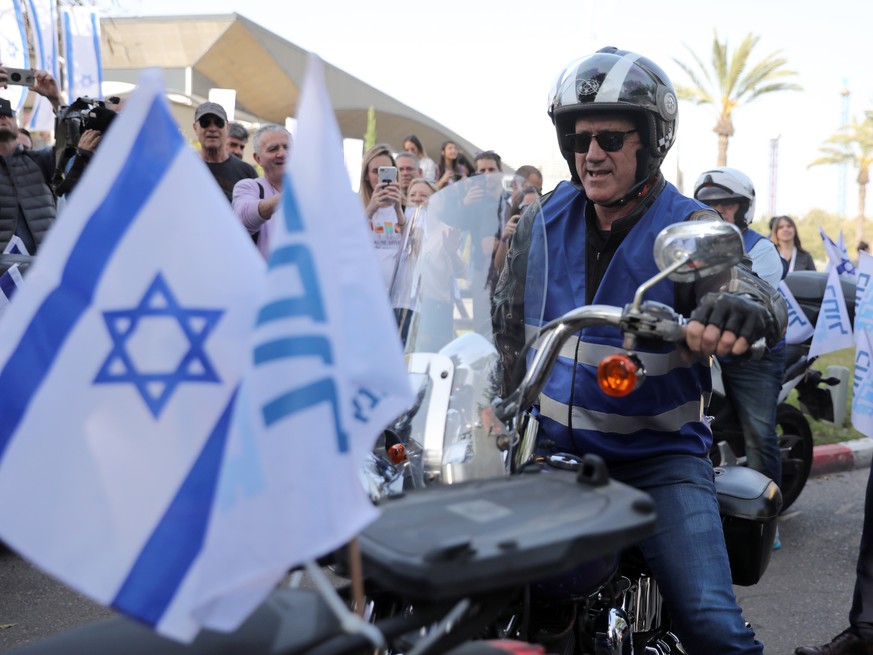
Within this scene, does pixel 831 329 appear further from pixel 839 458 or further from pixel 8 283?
pixel 8 283

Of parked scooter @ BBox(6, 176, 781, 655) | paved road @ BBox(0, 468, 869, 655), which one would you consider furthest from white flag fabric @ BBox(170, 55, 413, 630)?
paved road @ BBox(0, 468, 869, 655)

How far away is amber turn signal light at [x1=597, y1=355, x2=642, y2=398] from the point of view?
192 centimetres

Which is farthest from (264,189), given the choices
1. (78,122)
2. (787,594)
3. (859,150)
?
(859,150)

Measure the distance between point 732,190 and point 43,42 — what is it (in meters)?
6.52

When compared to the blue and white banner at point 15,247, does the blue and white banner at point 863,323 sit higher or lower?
lower

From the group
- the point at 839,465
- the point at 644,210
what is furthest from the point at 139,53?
the point at 644,210

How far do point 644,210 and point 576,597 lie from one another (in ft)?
3.45

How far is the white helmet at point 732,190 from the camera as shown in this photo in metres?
5.47

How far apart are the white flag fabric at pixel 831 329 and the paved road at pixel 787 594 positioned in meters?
1.05

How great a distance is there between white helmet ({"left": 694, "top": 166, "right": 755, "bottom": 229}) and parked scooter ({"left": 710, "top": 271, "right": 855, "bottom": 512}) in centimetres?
92

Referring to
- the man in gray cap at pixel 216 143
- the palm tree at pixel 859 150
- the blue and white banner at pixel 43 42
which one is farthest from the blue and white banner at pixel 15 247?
Result: the palm tree at pixel 859 150

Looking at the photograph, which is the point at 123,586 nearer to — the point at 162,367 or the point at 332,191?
the point at 162,367

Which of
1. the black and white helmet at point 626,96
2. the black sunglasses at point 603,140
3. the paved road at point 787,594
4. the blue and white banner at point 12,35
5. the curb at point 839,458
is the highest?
the blue and white banner at point 12,35

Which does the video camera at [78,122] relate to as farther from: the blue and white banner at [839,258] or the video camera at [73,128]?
the blue and white banner at [839,258]
